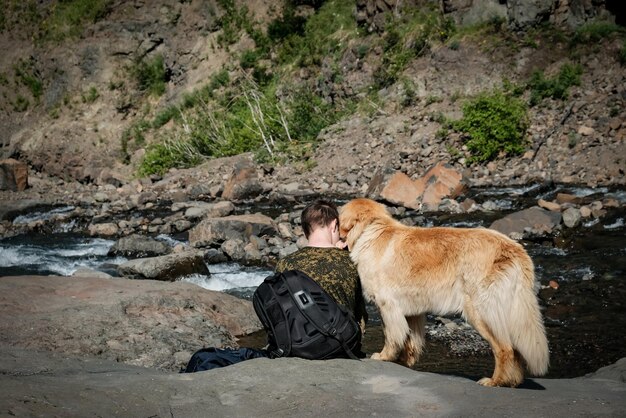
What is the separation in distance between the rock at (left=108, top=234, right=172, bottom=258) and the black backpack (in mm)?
9938

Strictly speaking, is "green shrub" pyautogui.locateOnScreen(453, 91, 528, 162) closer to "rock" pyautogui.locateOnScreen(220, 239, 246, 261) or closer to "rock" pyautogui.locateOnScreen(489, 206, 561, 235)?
"rock" pyautogui.locateOnScreen(489, 206, 561, 235)

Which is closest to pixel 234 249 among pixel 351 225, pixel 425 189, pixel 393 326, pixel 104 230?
pixel 104 230

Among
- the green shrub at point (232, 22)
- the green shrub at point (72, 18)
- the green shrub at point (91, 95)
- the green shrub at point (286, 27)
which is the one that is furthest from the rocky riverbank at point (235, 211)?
the green shrub at point (72, 18)

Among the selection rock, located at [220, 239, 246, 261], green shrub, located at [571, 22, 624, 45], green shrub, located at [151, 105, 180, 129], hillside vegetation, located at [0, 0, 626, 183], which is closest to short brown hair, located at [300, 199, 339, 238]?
rock, located at [220, 239, 246, 261]

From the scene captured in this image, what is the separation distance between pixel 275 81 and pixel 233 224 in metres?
16.3

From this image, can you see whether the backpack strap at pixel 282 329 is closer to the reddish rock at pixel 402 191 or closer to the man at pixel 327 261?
the man at pixel 327 261

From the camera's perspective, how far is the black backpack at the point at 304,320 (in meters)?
4.29

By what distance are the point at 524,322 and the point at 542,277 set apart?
575 centimetres

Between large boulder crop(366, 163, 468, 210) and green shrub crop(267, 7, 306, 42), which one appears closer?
large boulder crop(366, 163, 468, 210)

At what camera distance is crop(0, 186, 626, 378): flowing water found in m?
6.75

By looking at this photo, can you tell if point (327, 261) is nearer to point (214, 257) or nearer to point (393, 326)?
point (393, 326)

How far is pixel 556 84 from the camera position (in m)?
19.1

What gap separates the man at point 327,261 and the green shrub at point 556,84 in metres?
16.3

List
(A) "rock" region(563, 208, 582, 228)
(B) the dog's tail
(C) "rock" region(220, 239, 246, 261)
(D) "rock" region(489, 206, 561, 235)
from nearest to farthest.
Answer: (B) the dog's tail < (D) "rock" region(489, 206, 561, 235) < (A) "rock" region(563, 208, 582, 228) < (C) "rock" region(220, 239, 246, 261)
